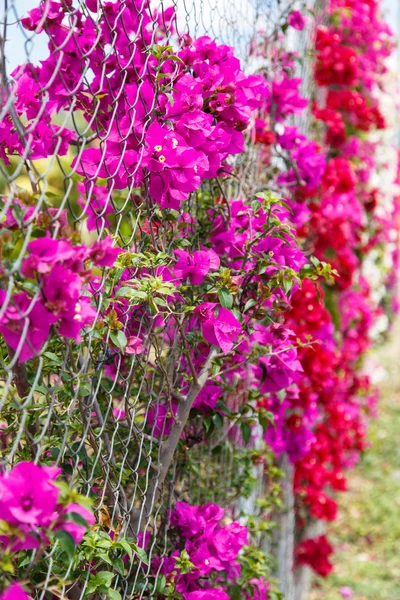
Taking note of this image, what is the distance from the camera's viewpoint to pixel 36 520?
0.77 meters

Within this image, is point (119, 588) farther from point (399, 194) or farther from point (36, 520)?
point (399, 194)

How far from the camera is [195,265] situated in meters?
1.29

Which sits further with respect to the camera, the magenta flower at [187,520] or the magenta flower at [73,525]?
the magenta flower at [187,520]

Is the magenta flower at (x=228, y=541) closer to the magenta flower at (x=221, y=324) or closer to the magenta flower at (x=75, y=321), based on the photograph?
the magenta flower at (x=221, y=324)

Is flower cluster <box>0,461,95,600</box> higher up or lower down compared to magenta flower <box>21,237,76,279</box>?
lower down

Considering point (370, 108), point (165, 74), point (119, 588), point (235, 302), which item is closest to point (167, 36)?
point (165, 74)

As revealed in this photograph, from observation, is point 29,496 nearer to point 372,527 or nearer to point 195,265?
point 195,265

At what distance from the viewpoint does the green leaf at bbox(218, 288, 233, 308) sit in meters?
1.24

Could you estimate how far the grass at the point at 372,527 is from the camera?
3.56 m

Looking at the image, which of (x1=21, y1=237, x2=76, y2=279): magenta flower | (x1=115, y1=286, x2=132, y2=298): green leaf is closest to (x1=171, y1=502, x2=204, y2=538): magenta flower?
(x1=115, y1=286, x2=132, y2=298): green leaf

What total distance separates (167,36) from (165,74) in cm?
14

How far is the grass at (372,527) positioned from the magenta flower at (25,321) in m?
3.06

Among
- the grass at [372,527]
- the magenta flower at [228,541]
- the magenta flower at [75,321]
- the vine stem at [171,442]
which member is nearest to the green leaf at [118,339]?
the magenta flower at [75,321]

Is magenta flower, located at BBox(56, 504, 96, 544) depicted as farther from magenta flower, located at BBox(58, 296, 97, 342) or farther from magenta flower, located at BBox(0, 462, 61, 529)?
magenta flower, located at BBox(58, 296, 97, 342)
